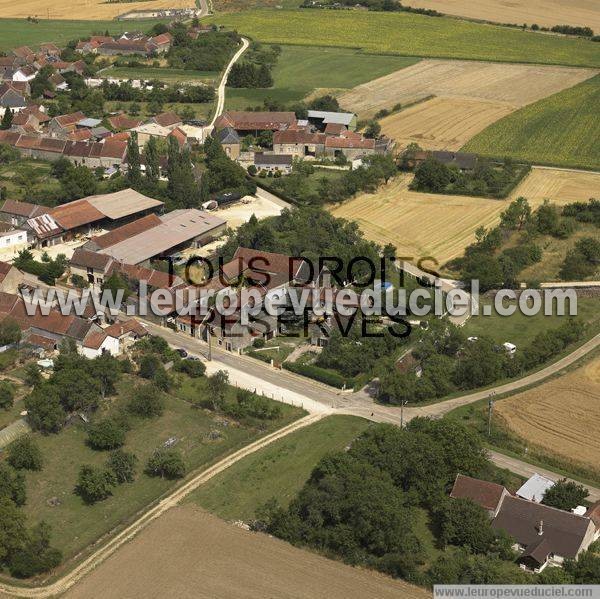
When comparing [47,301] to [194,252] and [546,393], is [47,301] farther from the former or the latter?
[546,393]

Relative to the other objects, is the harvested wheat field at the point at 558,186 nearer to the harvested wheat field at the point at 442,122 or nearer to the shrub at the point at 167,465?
the harvested wheat field at the point at 442,122

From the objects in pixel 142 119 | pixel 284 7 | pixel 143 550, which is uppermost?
pixel 284 7

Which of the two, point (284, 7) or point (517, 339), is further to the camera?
point (284, 7)

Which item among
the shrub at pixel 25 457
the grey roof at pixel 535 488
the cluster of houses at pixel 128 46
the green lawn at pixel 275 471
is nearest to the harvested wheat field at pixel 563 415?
the grey roof at pixel 535 488

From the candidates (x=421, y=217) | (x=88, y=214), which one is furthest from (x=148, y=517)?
(x=421, y=217)

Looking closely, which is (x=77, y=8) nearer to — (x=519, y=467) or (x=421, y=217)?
(x=421, y=217)

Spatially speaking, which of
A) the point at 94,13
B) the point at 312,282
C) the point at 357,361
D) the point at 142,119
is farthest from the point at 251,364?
the point at 94,13
